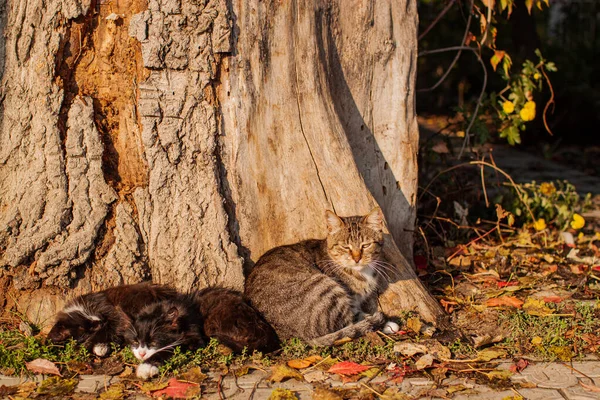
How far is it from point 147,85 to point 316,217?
173cm

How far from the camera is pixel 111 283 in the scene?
16.9ft

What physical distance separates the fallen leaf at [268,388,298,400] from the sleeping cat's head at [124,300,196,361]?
2.86 feet

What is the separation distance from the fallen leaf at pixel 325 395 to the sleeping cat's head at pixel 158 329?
109cm

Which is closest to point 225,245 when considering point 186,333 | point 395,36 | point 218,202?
point 218,202

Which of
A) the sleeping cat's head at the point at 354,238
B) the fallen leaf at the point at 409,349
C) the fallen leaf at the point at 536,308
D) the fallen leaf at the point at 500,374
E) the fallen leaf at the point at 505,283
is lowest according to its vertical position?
the fallen leaf at the point at 500,374

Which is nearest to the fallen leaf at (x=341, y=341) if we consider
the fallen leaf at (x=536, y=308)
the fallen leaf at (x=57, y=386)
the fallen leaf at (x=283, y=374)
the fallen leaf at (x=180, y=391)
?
the fallen leaf at (x=283, y=374)

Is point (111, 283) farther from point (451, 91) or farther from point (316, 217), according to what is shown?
point (451, 91)

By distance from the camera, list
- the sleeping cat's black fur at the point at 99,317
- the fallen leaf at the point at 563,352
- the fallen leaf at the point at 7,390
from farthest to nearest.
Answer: the sleeping cat's black fur at the point at 99,317 → the fallen leaf at the point at 563,352 → the fallen leaf at the point at 7,390

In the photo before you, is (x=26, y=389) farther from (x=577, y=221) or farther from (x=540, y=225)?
(x=577, y=221)

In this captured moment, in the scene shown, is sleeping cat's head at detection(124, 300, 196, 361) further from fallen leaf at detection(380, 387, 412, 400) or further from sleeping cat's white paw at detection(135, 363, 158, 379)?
fallen leaf at detection(380, 387, 412, 400)

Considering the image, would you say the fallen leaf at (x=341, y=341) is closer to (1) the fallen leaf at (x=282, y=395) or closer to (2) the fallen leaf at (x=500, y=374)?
(1) the fallen leaf at (x=282, y=395)

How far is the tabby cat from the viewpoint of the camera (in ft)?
16.1

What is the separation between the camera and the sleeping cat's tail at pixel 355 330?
189 inches

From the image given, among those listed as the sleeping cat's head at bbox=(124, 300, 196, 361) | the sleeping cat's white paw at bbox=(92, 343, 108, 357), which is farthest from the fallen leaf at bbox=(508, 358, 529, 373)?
the sleeping cat's white paw at bbox=(92, 343, 108, 357)
